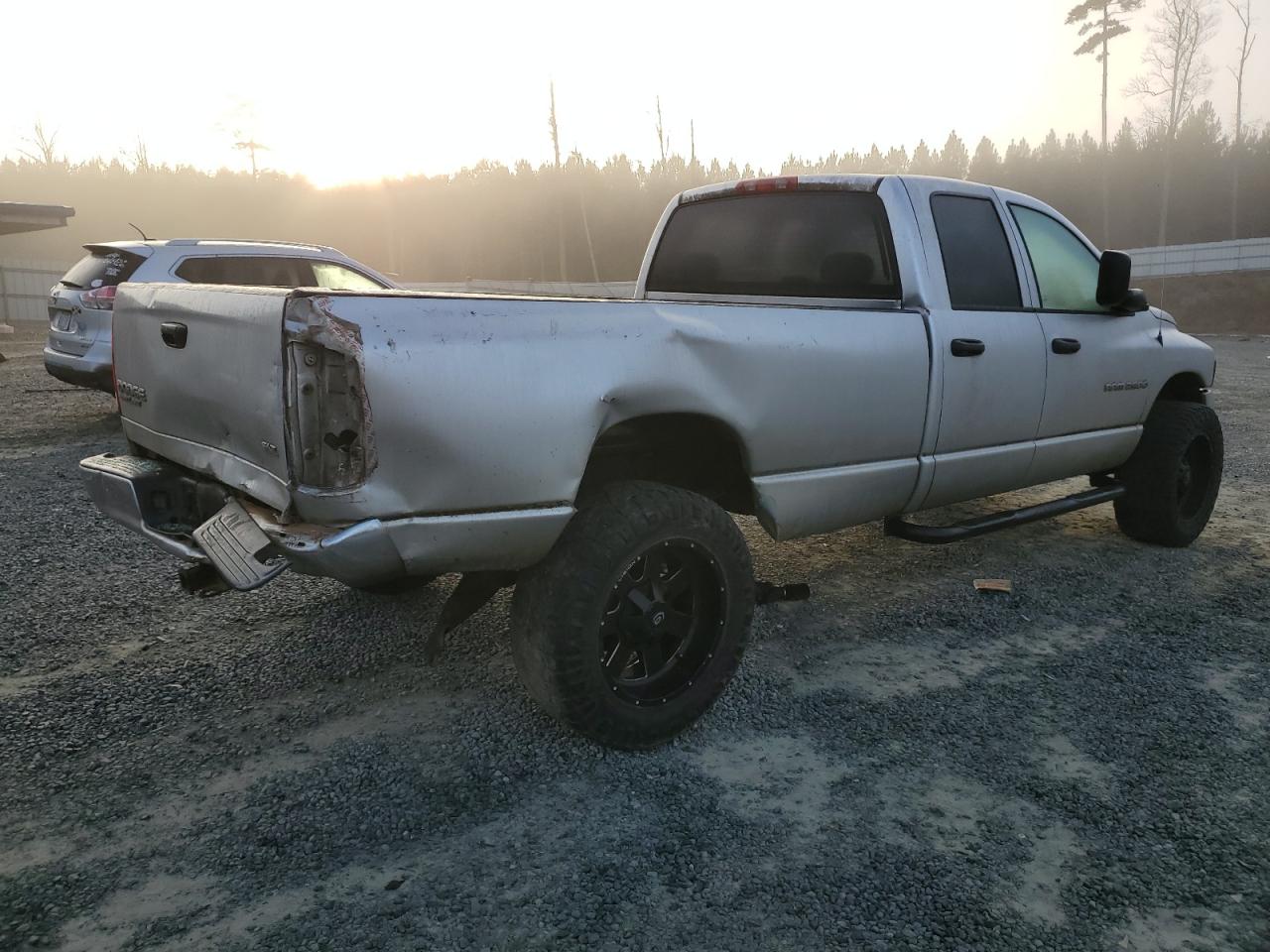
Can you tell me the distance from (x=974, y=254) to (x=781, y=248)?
2.90 ft

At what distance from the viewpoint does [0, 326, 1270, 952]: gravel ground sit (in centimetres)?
215

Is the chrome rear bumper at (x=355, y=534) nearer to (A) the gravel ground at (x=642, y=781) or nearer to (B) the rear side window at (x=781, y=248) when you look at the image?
(A) the gravel ground at (x=642, y=781)

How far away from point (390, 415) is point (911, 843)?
5.92 ft

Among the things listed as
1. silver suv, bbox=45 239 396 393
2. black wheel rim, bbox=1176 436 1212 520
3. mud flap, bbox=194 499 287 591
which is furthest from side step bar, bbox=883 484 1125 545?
silver suv, bbox=45 239 396 393

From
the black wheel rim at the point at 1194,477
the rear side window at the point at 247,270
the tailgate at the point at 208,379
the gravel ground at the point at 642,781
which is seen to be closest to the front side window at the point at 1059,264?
the black wheel rim at the point at 1194,477

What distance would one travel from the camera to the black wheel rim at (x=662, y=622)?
290 cm

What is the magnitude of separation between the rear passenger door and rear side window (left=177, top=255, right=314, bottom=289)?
19.0 ft

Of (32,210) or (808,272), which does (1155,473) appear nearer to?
(808,272)

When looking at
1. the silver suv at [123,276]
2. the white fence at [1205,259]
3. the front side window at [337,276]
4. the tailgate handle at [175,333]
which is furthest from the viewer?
the white fence at [1205,259]

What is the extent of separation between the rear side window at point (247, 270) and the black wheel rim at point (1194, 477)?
6.89 meters

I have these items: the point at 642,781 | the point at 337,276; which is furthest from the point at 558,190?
the point at 642,781

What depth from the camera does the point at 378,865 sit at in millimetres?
2332

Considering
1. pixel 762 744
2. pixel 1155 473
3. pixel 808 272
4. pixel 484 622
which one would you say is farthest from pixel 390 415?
pixel 1155 473

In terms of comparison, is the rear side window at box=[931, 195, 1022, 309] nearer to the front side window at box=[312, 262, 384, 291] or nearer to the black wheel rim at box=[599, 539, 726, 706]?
the black wheel rim at box=[599, 539, 726, 706]
